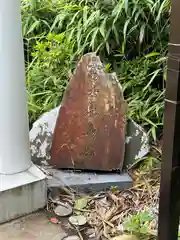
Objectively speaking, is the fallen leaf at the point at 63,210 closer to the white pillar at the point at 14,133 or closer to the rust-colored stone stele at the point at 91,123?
the white pillar at the point at 14,133

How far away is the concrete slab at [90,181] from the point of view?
2.46 m

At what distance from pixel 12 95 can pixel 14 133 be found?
0.21m

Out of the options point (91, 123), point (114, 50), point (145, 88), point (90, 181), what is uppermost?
point (114, 50)

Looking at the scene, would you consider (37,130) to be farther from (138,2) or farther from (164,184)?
(164,184)

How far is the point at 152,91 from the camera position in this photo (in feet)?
9.53

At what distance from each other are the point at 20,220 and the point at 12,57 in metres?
0.89

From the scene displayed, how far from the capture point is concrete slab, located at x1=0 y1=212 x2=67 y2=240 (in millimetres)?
2135

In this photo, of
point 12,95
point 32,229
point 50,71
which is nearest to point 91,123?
point 12,95

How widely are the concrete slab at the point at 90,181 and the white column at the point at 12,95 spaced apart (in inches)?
10.8

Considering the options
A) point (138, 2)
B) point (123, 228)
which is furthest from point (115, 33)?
point (123, 228)

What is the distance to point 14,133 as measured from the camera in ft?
7.22

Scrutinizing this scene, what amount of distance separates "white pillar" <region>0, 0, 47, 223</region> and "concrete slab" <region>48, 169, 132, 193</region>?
19cm

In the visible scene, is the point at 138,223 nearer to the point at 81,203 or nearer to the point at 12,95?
the point at 81,203

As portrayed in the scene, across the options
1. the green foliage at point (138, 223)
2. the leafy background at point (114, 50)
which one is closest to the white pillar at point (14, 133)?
the green foliage at point (138, 223)
